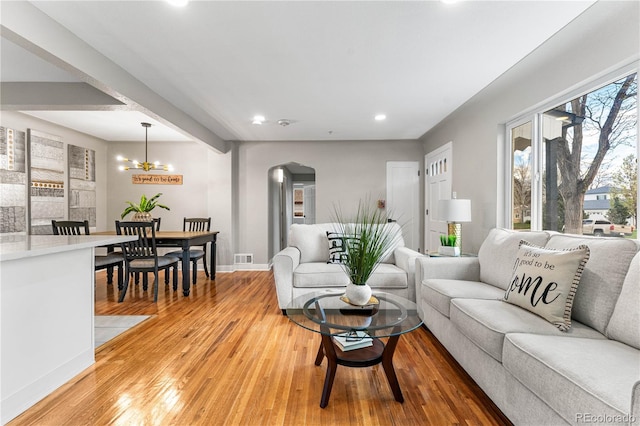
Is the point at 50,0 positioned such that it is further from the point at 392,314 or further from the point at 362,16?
the point at 392,314

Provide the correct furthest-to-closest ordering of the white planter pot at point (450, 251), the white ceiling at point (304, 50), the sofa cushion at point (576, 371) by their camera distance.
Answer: the white planter pot at point (450, 251) → the white ceiling at point (304, 50) → the sofa cushion at point (576, 371)

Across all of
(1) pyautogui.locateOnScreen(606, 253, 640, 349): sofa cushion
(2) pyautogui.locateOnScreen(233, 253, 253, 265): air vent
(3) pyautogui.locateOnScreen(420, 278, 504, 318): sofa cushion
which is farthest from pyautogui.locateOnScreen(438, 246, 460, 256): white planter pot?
(2) pyautogui.locateOnScreen(233, 253, 253, 265): air vent

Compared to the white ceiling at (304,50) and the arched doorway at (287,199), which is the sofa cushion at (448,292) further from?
the arched doorway at (287,199)

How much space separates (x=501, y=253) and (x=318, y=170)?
373cm

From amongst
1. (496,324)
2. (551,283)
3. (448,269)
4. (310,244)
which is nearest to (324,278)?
(310,244)

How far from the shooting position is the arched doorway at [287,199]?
6203mm

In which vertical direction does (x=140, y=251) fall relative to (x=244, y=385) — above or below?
above

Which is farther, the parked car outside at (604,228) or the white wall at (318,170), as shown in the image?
the white wall at (318,170)

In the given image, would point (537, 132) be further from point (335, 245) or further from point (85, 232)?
point (85, 232)

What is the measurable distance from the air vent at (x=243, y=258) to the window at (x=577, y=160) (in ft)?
13.7

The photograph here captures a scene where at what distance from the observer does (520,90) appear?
298 centimetres

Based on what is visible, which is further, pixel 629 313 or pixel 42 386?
pixel 42 386

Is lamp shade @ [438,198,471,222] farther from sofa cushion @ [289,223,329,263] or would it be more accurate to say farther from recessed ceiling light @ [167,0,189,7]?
recessed ceiling light @ [167,0,189,7]

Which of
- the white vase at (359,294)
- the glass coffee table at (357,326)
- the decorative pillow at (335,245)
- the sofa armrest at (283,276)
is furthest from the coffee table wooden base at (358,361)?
the decorative pillow at (335,245)
